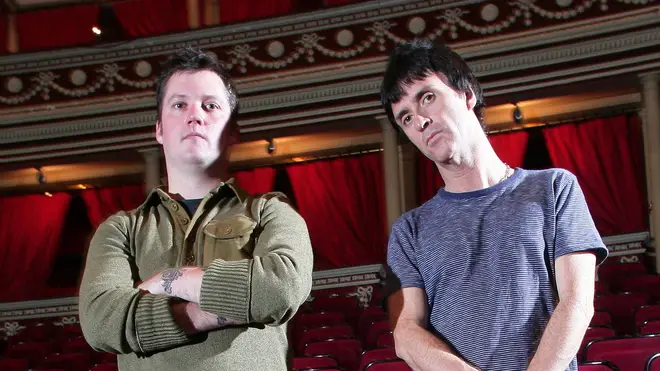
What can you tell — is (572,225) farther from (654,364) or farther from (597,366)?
(654,364)

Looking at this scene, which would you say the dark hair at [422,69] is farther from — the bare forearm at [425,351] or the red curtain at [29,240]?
the red curtain at [29,240]

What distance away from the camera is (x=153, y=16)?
28.6 ft

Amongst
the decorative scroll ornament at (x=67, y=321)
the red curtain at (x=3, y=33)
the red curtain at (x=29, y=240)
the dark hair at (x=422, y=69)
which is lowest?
the decorative scroll ornament at (x=67, y=321)

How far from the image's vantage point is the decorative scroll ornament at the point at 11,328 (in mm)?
7648

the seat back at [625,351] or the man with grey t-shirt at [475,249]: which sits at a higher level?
the man with grey t-shirt at [475,249]

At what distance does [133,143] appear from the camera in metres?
7.41

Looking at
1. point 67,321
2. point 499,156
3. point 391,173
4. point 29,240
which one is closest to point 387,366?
point 391,173

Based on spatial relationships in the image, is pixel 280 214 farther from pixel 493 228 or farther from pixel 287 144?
pixel 287 144

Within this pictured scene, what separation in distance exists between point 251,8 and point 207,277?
7461mm

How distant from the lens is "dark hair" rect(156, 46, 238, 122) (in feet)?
4.65

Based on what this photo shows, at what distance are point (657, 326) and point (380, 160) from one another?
177 inches

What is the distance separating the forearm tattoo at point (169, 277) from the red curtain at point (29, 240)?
7601 mm

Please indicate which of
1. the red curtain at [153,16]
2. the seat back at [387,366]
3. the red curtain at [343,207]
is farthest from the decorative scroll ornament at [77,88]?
the seat back at [387,366]

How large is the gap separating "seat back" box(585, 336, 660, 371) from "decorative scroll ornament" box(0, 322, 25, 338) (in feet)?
19.5
